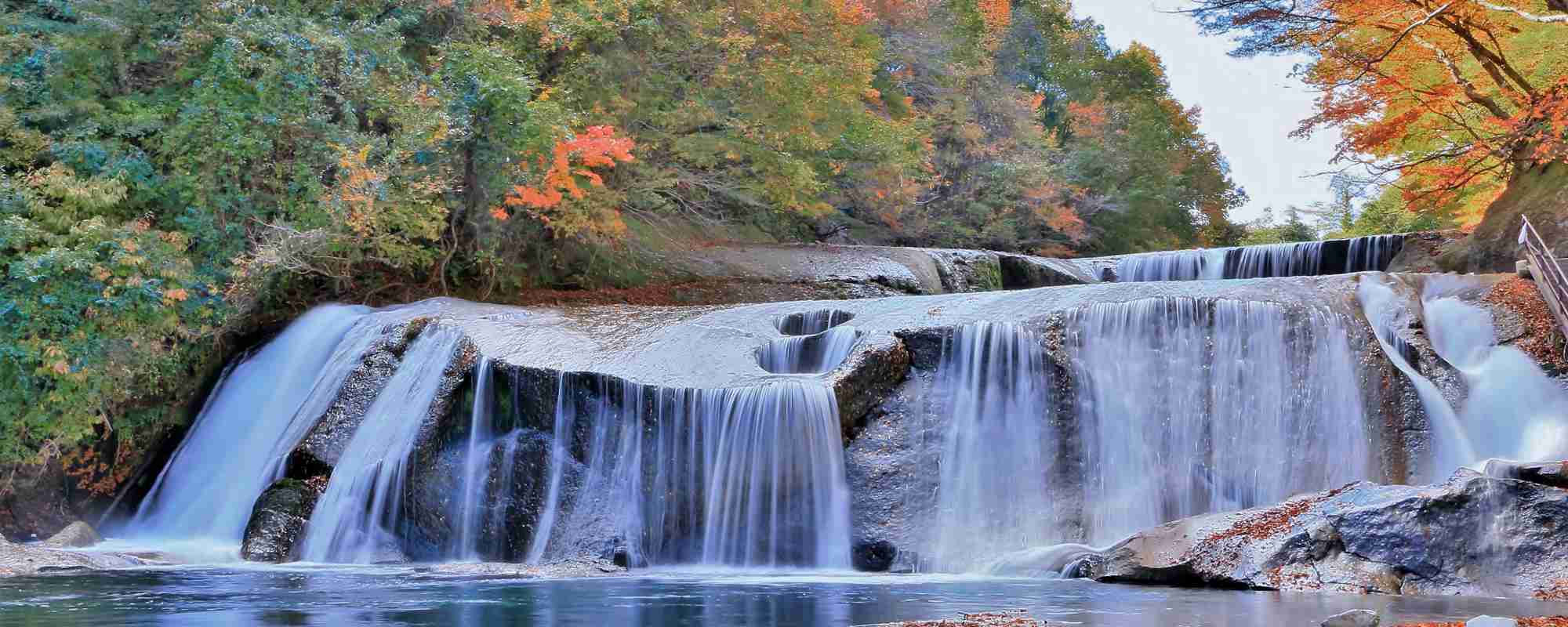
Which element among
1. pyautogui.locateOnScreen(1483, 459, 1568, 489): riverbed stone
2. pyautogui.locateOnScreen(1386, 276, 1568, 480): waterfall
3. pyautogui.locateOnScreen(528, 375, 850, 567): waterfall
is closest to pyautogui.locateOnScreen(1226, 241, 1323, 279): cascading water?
pyautogui.locateOnScreen(1386, 276, 1568, 480): waterfall

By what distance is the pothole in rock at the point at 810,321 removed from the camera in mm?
13297

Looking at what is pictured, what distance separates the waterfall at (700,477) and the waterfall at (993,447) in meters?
0.97

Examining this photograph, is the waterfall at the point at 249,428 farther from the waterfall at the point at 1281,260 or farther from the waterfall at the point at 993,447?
the waterfall at the point at 1281,260

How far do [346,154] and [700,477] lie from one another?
624cm

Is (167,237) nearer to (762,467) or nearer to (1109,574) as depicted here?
(762,467)

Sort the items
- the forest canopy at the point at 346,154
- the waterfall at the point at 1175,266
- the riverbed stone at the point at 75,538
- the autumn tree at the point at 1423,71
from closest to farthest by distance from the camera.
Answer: the riverbed stone at the point at 75,538 < the forest canopy at the point at 346,154 < the autumn tree at the point at 1423,71 < the waterfall at the point at 1175,266

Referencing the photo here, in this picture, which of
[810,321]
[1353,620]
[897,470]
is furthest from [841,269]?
[1353,620]

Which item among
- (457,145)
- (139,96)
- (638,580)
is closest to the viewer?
(638,580)

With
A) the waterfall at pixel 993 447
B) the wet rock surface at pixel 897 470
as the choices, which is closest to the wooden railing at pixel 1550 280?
the waterfall at pixel 993 447

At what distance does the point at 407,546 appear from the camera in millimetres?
11539

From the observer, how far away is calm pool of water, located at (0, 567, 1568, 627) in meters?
6.65

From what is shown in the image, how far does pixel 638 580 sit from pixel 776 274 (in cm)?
952

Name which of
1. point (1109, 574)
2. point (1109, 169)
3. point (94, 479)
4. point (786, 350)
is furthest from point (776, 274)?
point (1109, 169)

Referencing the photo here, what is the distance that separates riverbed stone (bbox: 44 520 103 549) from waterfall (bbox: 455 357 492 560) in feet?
12.0
